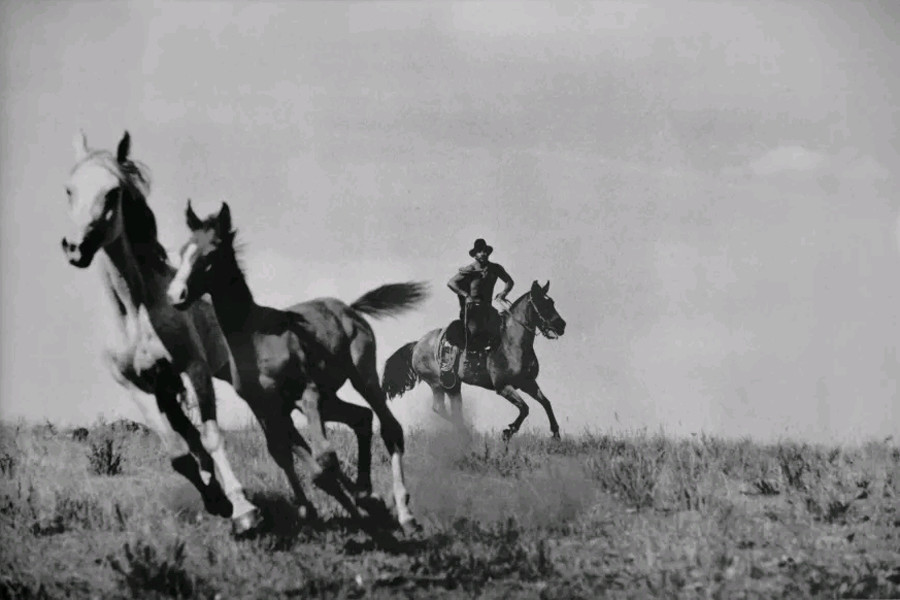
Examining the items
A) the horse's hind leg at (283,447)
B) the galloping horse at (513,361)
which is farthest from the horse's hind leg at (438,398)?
the horse's hind leg at (283,447)

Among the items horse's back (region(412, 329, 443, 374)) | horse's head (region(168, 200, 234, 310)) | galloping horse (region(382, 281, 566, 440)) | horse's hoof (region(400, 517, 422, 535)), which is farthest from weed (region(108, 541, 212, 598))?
horse's back (region(412, 329, 443, 374))

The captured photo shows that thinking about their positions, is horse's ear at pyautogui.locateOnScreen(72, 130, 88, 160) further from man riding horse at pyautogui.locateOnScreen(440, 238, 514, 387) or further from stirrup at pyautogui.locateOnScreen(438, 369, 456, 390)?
stirrup at pyautogui.locateOnScreen(438, 369, 456, 390)

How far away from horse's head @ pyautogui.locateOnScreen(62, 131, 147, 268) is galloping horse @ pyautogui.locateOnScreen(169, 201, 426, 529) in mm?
625

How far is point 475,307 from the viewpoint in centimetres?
→ 1216

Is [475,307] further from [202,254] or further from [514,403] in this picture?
[202,254]

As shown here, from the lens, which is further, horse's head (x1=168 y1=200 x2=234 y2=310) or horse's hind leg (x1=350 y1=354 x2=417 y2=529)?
horse's hind leg (x1=350 y1=354 x2=417 y2=529)

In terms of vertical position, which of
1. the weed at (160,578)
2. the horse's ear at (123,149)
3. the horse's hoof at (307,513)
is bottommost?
the weed at (160,578)

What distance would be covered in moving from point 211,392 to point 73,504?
153 centimetres

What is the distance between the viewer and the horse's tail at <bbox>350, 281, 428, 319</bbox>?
894 centimetres

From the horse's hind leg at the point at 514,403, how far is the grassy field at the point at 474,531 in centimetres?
212

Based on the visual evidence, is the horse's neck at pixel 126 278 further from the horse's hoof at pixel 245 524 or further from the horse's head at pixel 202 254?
the horse's hoof at pixel 245 524

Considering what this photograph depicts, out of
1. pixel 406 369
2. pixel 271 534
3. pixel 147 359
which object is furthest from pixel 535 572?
pixel 406 369

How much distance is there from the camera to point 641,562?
7.99 m

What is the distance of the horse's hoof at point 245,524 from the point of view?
780cm
